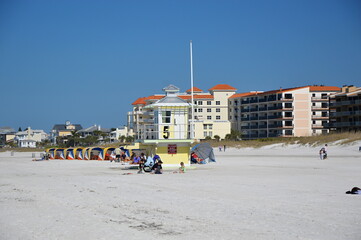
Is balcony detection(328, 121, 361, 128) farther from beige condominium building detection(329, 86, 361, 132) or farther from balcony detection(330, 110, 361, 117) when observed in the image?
balcony detection(330, 110, 361, 117)

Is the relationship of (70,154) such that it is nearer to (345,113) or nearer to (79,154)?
(79,154)

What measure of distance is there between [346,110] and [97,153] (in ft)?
143

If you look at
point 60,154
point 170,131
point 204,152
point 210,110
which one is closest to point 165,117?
point 170,131

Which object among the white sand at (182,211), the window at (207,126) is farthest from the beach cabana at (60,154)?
the window at (207,126)

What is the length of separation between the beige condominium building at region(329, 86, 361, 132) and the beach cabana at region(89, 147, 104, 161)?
39.4 meters

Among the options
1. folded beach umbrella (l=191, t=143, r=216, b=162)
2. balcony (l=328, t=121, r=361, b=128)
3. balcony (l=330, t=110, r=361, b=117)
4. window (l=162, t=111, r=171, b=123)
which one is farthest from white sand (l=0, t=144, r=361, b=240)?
balcony (l=330, t=110, r=361, b=117)

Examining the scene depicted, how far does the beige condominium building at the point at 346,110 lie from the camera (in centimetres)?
7831

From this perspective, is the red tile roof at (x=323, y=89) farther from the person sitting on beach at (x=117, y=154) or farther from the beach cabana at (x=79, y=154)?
the person sitting on beach at (x=117, y=154)

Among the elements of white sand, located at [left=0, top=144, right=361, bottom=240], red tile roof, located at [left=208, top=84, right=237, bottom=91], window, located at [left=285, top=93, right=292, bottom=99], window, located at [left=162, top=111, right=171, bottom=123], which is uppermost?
red tile roof, located at [left=208, top=84, right=237, bottom=91]

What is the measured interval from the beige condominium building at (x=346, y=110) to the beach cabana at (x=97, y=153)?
3945 cm

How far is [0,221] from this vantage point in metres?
12.5

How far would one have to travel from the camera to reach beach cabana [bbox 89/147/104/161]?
5206cm

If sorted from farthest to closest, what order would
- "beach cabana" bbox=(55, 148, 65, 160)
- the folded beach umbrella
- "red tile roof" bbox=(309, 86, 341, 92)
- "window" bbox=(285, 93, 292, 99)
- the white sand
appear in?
"red tile roof" bbox=(309, 86, 341, 92), "window" bbox=(285, 93, 292, 99), "beach cabana" bbox=(55, 148, 65, 160), the folded beach umbrella, the white sand

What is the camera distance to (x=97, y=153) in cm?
5325
